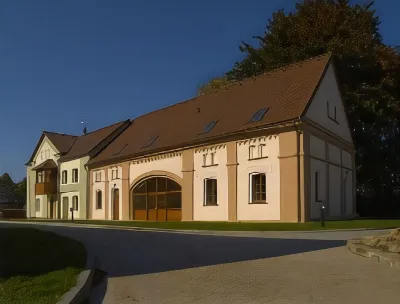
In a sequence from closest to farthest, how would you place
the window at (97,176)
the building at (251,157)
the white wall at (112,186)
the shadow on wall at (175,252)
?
the shadow on wall at (175,252)
the building at (251,157)
the white wall at (112,186)
the window at (97,176)

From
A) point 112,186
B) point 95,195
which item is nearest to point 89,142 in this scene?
point 95,195

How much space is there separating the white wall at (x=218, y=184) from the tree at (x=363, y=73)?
12.4 metres

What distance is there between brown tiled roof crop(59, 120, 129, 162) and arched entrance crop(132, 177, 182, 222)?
9.90 m

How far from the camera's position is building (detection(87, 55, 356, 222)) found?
2617cm

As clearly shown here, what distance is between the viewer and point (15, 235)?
15.1 meters

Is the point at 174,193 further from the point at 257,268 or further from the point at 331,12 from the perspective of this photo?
the point at 257,268

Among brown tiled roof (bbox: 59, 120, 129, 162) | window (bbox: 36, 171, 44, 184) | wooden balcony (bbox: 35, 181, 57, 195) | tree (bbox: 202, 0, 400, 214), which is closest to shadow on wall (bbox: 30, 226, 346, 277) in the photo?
tree (bbox: 202, 0, 400, 214)

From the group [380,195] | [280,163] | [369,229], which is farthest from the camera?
[380,195]

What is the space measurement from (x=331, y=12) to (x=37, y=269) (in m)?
34.4

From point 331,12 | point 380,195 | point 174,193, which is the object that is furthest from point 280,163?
point 331,12

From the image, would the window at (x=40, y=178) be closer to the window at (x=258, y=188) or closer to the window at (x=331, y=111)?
the window at (x=258, y=188)

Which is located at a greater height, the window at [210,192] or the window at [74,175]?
the window at [74,175]

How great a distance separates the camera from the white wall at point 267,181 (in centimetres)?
2644

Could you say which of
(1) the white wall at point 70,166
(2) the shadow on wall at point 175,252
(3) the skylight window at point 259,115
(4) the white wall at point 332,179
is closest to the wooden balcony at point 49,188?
(1) the white wall at point 70,166
